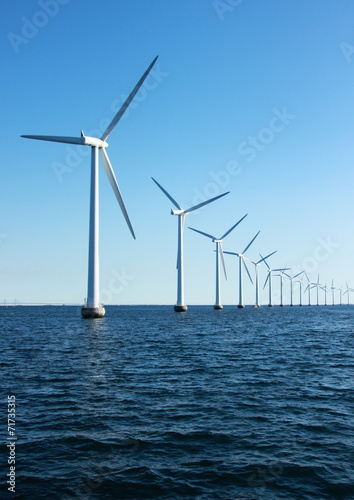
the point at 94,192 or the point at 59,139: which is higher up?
the point at 59,139

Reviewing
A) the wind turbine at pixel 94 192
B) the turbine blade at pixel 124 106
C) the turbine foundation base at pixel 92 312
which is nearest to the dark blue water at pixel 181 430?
the turbine blade at pixel 124 106

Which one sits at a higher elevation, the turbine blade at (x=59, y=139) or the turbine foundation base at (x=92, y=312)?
the turbine blade at (x=59, y=139)

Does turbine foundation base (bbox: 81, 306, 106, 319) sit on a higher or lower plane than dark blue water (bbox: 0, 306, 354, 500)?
higher

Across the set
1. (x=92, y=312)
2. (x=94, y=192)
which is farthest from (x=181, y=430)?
(x=92, y=312)

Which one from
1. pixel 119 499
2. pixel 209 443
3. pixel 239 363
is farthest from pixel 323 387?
pixel 119 499

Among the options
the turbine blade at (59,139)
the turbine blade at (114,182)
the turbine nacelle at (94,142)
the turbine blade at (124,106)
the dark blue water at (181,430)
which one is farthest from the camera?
the turbine nacelle at (94,142)

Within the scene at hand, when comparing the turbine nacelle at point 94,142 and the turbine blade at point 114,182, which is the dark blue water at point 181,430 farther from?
the turbine nacelle at point 94,142

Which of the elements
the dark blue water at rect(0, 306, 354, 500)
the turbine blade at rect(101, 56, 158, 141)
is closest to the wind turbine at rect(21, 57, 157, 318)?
the turbine blade at rect(101, 56, 158, 141)

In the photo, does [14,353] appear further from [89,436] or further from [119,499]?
[119,499]

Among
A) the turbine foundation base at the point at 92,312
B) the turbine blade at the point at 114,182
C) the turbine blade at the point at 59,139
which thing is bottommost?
the turbine foundation base at the point at 92,312

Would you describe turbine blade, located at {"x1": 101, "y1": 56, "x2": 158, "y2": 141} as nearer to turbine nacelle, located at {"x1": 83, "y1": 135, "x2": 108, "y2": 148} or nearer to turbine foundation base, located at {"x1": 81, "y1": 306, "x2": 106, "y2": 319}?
turbine nacelle, located at {"x1": 83, "y1": 135, "x2": 108, "y2": 148}

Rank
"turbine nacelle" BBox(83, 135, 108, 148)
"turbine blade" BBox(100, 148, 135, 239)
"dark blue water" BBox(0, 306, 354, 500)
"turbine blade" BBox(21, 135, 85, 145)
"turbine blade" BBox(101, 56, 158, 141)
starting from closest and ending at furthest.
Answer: "dark blue water" BBox(0, 306, 354, 500) → "turbine blade" BBox(101, 56, 158, 141) → "turbine blade" BBox(100, 148, 135, 239) → "turbine blade" BBox(21, 135, 85, 145) → "turbine nacelle" BBox(83, 135, 108, 148)

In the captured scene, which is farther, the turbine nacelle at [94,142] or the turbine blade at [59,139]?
the turbine nacelle at [94,142]

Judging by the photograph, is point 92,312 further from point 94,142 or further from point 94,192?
point 94,142
